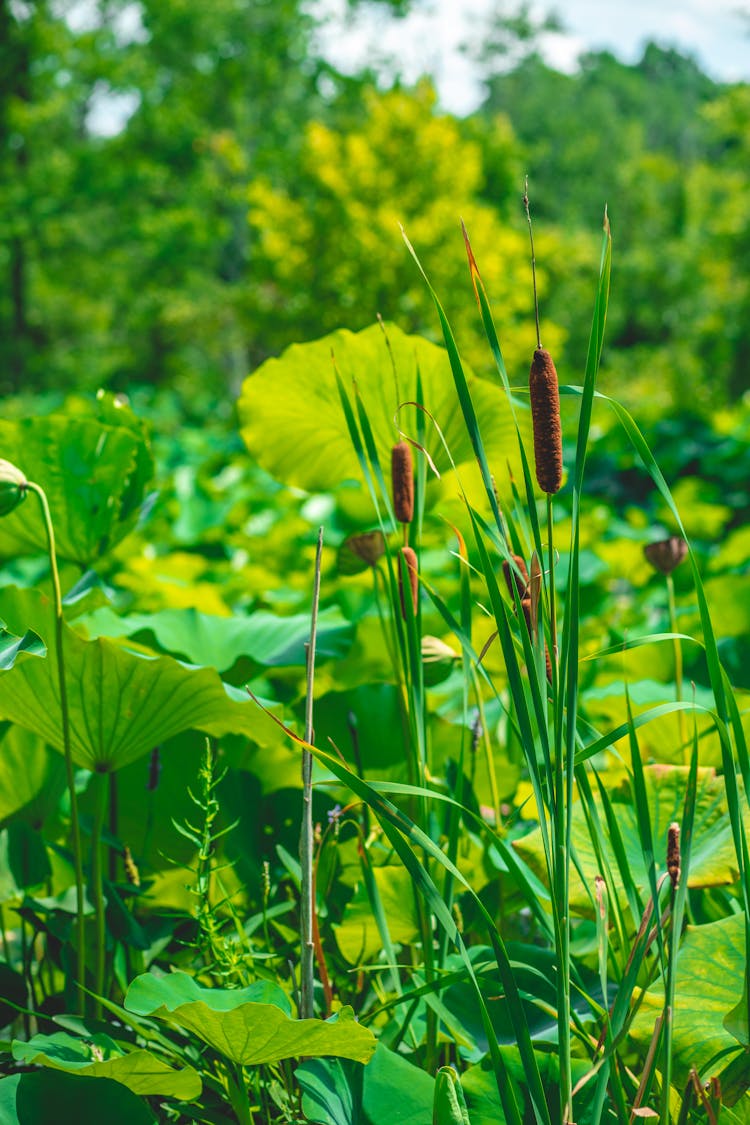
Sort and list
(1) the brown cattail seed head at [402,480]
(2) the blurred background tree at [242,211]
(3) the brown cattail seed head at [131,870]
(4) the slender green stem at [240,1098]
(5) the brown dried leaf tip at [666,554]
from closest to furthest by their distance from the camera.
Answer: (4) the slender green stem at [240,1098] → (1) the brown cattail seed head at [402,480] → (3) the brown cattail seed head at [131,870] → (5) the brown dried leaf tip at [666,554] → (2) the blurred background tree at [242,211]

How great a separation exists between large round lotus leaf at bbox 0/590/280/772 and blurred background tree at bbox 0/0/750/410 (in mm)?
6518

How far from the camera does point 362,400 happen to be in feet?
3.28

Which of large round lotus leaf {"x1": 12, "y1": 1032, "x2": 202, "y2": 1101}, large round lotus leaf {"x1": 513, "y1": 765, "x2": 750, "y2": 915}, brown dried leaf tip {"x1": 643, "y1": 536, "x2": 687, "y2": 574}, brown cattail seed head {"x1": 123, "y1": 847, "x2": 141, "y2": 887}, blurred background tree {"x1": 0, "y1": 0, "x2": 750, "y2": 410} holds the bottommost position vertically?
large round lotus leaf {"x1": 12, "y1": 1032, "x2": 202, "y2": 1101}

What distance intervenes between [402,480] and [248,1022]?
0.35m

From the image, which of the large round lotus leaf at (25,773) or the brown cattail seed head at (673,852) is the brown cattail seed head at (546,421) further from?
the large round lotus leaf at (25,773)

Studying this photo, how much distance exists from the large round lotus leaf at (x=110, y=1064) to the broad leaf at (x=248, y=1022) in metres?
0.03

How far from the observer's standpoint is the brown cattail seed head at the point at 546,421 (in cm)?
52

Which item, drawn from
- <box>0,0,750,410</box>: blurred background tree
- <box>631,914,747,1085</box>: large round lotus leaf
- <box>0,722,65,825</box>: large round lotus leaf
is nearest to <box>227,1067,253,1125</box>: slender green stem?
<box>631,914,747,1085</box>: large round lotus leaf

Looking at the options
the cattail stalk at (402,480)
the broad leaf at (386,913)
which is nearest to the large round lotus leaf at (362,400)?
the cattail stalk at (402,480)

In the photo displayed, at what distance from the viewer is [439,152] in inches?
359

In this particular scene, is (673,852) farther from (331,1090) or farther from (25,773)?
(25,773)

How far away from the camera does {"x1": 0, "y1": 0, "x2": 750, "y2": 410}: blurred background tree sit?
9016 millimetres

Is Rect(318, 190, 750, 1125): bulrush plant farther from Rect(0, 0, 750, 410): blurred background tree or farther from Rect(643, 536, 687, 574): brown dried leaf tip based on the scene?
Rect(0, 0, 750, 410): blurred background tree

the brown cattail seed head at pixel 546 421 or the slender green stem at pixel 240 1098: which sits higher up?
the brown cattail seed head at pixel 546 421
